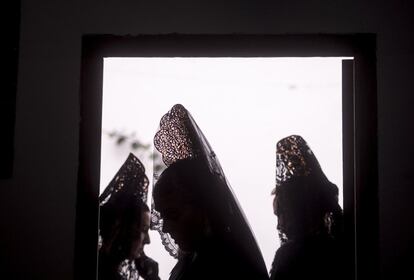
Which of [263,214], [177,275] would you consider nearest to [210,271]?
[177,275]

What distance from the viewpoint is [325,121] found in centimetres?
116

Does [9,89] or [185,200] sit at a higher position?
[9,89]

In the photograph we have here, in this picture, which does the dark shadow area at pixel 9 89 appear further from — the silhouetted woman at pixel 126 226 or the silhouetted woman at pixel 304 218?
the silhouetted woman at pixel 304 218

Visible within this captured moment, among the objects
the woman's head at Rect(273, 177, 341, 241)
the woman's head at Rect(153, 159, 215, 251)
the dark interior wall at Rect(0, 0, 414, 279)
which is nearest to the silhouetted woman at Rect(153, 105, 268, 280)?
the woman's head at Rect(153, 159, 215, 251)

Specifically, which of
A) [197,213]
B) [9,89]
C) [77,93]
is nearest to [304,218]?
[197,213]

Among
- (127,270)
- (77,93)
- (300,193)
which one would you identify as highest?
(77,93)

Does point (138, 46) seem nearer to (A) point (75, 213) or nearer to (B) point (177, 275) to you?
(A) point (75, 213)

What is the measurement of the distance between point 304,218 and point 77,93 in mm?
759

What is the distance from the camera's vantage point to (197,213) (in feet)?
3.79

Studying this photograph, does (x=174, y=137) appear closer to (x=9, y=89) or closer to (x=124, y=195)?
(x=124, y=195)

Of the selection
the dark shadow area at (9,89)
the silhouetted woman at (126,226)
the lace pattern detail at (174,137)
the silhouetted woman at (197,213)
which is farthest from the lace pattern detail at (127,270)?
the dark shadow area at (9,89)

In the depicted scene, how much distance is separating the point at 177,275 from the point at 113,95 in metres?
0.55

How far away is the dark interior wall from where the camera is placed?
1.18 metres

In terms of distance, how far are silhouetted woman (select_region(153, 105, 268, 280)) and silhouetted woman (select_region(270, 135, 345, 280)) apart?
0.09 meters
